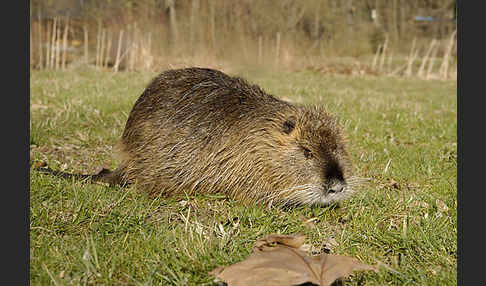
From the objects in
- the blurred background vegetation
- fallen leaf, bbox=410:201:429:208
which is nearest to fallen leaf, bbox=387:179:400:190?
fallen leaf, bbox=410:201:429:208

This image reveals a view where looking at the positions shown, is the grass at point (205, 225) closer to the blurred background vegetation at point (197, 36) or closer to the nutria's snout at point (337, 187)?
the nutria's snout at point (337, 187)

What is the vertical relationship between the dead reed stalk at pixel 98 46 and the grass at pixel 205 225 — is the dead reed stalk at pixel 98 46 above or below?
above

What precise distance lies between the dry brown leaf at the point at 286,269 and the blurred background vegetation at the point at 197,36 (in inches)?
301

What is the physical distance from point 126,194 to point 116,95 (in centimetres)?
396

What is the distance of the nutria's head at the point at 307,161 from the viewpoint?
87.3 inches

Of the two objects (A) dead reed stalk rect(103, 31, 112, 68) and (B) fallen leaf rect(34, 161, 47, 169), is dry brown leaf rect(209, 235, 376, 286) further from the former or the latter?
(A) dead reed stalk rect(103, 31, 112, 68)

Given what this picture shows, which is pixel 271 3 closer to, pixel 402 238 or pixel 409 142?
pixel 409 142

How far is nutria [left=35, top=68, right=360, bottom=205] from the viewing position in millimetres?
2314

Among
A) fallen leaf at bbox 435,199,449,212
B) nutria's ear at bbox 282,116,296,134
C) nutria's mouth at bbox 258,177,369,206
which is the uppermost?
nutria's ear at bbox 282,116,296,134

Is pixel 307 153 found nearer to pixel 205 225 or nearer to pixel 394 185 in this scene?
pixel 205 225

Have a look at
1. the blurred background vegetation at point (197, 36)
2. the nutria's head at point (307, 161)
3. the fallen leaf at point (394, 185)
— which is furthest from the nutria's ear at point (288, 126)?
the blurred background vegetation at point (197, 36)

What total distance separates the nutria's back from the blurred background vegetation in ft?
20.8

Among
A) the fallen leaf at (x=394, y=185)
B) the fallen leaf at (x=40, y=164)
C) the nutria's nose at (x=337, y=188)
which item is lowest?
the fallen leaf at (x=394, y=185)

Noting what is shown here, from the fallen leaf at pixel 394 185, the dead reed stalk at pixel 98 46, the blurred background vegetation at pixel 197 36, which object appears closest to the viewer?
the fallen leaf at pixel 394 185
